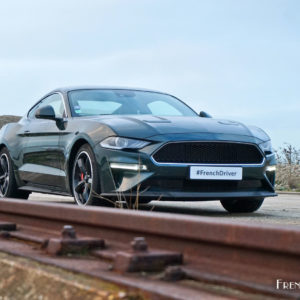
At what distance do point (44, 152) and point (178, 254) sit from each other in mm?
5590

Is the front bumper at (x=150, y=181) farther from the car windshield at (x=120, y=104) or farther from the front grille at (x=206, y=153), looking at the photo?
the car windshield at (x=120, y=104)

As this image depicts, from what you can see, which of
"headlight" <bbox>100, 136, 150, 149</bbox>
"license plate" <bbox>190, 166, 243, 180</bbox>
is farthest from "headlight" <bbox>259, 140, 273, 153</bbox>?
"headlight" <bbox>100, 136, 150, 149</bbox>

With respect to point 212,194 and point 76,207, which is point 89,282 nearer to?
point 76,207

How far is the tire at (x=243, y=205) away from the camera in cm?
802

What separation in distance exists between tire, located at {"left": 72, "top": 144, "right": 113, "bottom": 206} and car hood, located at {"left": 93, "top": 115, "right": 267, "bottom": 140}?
1.18 feet

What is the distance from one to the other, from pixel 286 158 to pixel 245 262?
55.7ft

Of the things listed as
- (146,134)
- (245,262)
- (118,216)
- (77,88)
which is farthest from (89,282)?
(77,88)

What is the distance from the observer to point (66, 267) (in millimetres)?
3029

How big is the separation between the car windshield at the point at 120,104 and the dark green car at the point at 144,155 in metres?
0.01

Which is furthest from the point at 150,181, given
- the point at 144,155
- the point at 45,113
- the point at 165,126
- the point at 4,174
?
the point at 4,174

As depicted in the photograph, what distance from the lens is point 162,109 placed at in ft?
28.2

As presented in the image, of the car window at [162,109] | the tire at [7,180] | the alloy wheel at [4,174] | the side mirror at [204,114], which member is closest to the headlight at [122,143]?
the car window at [162,109]

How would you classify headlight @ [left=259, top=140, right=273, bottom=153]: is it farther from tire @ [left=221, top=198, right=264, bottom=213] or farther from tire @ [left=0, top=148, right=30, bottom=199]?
tire @ [left=0, top=148, right=30, bottom=199]

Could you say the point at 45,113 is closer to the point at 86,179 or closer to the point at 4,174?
the point at 86,179
